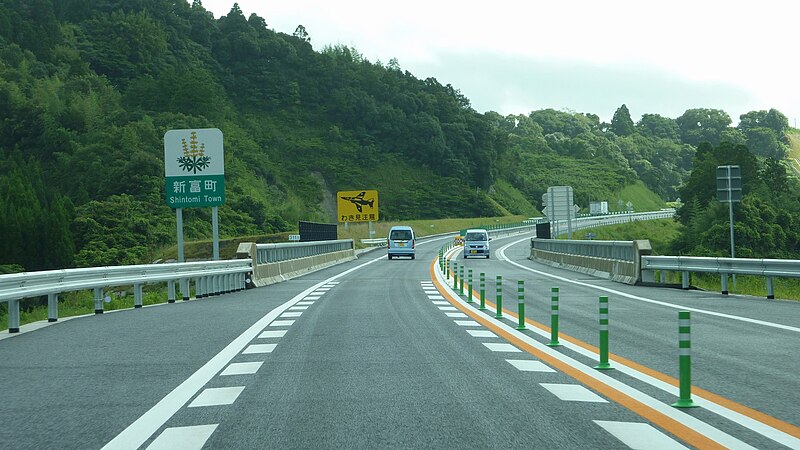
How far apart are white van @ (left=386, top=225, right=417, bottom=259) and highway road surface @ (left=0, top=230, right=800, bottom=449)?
45373mm

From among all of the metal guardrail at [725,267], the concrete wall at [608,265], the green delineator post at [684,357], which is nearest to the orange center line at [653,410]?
the green delineator post at [684,357]

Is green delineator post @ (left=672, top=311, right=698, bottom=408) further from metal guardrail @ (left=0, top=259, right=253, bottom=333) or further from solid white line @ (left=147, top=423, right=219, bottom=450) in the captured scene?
metal guardrail @ (left=0, top=259, right=253, bottom=333)

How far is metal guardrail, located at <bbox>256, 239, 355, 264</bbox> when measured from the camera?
109 feet

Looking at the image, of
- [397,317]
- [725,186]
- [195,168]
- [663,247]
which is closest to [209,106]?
[663,247]

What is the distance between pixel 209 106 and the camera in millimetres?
137125

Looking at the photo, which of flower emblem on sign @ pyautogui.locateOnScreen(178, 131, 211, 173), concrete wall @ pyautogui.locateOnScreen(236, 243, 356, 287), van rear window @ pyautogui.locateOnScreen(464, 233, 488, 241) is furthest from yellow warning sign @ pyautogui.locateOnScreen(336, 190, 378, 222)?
flower emblem on sign @ pyautogui.locateOnScreen(178, 131, 211, 173)

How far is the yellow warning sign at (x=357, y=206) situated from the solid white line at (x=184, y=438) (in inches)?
3357

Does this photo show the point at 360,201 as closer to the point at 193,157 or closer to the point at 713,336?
the point at 193,157

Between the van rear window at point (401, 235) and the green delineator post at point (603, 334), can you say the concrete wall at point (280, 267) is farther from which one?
the green delineator post at point (603, 334)

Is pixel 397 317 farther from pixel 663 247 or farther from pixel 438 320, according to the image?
pixel 663 247

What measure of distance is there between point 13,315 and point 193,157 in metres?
20.8

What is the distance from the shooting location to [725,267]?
77.9 ft

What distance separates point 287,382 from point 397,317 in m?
8.17

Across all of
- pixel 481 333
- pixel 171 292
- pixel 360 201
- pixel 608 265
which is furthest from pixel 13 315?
pixel 360 201
